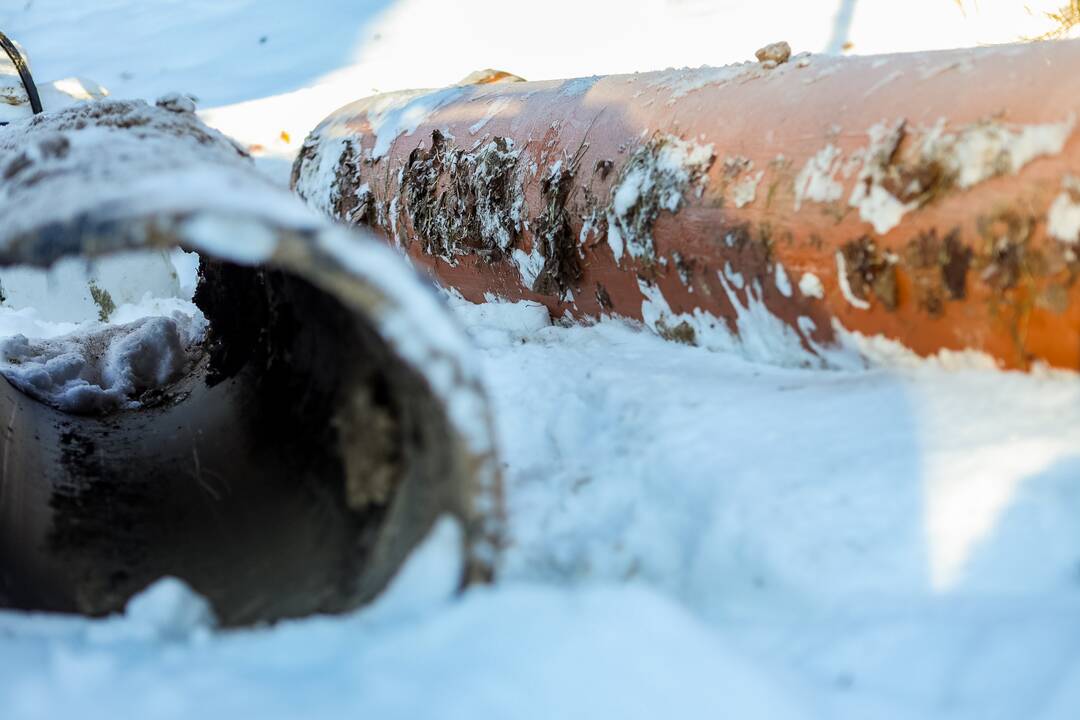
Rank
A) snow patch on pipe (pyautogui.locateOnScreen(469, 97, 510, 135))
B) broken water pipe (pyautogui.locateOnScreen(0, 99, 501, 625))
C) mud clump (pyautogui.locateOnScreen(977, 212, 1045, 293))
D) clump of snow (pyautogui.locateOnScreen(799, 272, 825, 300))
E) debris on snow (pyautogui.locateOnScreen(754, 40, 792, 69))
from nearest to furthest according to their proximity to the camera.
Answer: broken water pipe (pyautogui.locateOnScreen(0, 99, 501, 625)), mud clump (pyautogui.locateOnScreen(977, 212, 1045, 293)), clump of snow (pyautogui.locateOnScreen(799, 272, 825, 300)), debris on snow (pyautogui.locateOnScreen(754, 40, 792, 69)), snow patch on pipe (pyautogui.locateOnScreen(469, 97, 510, 135))

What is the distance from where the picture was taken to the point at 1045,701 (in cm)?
92

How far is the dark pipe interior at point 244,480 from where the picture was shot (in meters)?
1.17

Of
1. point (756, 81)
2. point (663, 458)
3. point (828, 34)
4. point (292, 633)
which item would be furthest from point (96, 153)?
point (828, 34)

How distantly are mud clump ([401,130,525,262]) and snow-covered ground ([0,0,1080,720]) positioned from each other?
0.63 metres

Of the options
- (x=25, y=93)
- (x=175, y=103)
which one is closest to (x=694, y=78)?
(x=175, y=103)

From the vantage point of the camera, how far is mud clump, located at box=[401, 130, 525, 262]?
2.28 m

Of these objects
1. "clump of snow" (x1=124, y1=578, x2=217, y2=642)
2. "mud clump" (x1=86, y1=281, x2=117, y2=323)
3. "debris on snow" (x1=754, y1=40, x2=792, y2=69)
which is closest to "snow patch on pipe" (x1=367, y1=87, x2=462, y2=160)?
"debris on snow" (x1=754, y1=40, x2=792, y2=69)

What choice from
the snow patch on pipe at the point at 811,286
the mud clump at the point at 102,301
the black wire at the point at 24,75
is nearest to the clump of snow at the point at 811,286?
the snow patch on pipe at the point at 811,286

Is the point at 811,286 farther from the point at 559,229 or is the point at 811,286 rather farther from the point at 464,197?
the point at 464,197

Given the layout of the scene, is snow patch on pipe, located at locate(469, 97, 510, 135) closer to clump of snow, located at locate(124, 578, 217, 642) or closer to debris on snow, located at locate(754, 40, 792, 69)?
debris on snow, located at locate(754, 40, 792, 69)

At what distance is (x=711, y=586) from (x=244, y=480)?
0.93 metres

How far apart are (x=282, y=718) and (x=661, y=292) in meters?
1.22

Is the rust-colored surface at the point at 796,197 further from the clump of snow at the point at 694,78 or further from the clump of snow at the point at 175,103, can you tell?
the clump of snow at the point at 175,103

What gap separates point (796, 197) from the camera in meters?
1.55
